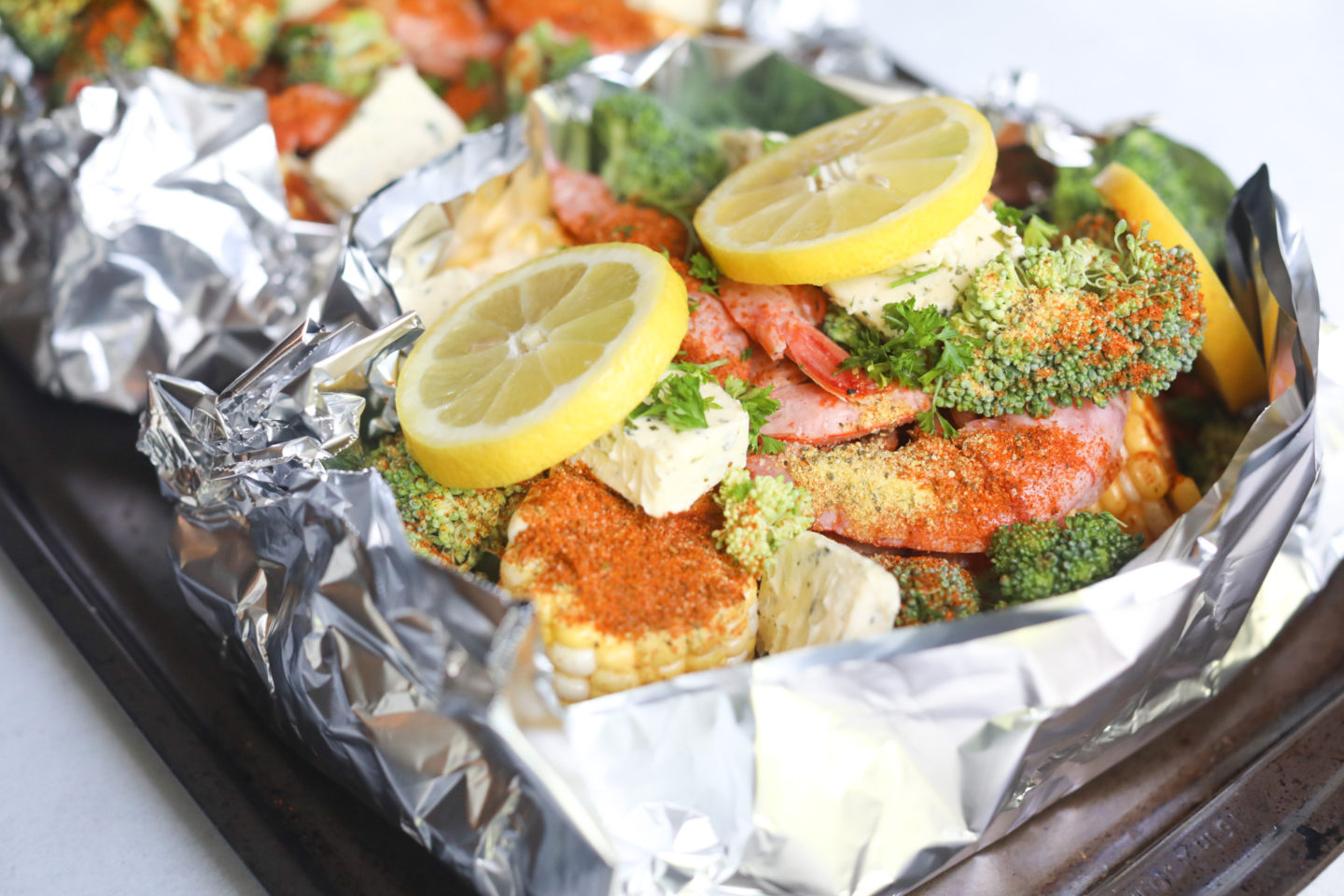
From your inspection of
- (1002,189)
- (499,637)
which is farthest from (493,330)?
(1002,189)

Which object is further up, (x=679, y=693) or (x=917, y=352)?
(x=917, y=352)

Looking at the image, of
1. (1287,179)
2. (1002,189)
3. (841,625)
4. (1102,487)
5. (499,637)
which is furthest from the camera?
(1287,179)

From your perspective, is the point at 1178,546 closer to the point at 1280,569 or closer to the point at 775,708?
the point at 1280,569

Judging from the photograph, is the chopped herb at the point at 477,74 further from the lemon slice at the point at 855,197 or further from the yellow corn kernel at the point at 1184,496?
the yellow corn kernel at the point at 1184,496

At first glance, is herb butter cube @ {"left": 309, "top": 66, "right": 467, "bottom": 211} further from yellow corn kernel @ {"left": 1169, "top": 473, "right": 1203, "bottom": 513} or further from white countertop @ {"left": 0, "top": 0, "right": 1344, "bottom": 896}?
yellow corn kernel @ {"left": 1169, "top": 473, "right": 1203, "bottom": 513}

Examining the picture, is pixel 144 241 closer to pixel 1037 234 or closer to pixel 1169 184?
pixel 1037 234

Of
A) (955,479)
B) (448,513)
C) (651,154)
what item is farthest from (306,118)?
(955,479)
